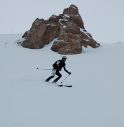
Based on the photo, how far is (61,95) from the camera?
47.2ft

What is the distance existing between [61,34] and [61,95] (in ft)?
Result: 59.6

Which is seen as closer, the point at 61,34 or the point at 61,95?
the point at 61,95

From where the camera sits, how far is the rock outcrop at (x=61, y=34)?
30734mm

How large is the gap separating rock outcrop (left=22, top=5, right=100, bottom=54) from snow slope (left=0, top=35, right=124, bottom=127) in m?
3.36

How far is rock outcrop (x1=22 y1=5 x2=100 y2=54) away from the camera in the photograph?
30734 mm

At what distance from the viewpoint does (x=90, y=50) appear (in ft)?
108

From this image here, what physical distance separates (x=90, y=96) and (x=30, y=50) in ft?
55.5

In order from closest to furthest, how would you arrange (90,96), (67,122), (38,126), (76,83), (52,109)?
1. (38,126)
2. (67,122)
3. (52,109)
4. (90,96)
5. (76,83)

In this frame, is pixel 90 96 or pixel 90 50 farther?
pixel 90 50

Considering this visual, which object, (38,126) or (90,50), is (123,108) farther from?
(90,50)

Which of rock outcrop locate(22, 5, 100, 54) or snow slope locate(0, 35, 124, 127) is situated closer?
snow slope locate(0, 35, 124, 127)

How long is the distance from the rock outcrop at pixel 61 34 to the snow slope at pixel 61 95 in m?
3.36

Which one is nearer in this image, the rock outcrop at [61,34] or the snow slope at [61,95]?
the snow slope at [61,95]

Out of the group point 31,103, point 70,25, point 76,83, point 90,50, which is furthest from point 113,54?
point 31,103
